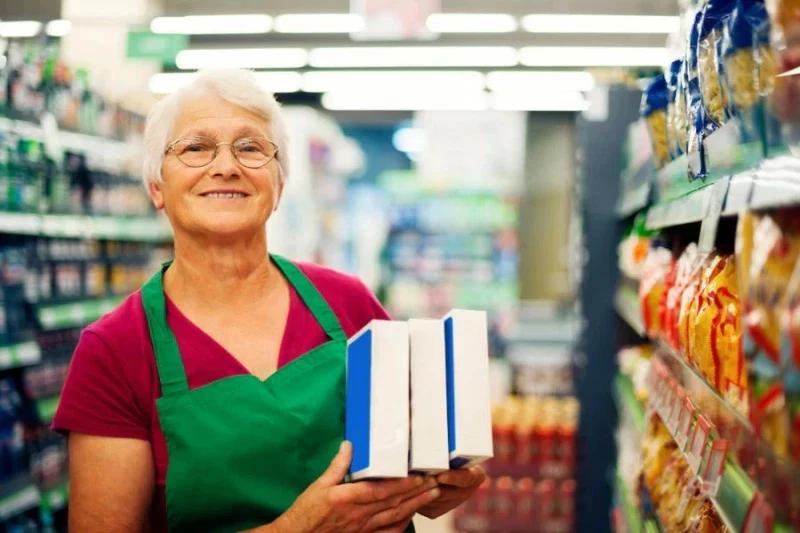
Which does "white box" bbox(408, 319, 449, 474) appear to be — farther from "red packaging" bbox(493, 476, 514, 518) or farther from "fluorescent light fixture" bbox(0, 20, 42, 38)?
"fluorescent light fixture" bbox(0, 20, 42, 38)

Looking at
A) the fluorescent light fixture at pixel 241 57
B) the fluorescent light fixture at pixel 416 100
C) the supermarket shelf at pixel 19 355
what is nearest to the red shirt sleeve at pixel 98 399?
the supermarket shelf at pixel 19 355

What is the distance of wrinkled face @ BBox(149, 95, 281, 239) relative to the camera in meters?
1.81

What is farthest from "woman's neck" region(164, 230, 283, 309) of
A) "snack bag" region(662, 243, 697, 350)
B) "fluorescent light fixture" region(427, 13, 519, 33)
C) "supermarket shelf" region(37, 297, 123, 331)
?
"fluorescent light fixture" region(427, 13, 519, 33)

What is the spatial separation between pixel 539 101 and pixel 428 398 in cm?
1242

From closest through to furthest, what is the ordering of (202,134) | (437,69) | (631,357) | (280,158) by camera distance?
1. (202,134)
2. (280,158)
3. (631,357)
4. (437,69)

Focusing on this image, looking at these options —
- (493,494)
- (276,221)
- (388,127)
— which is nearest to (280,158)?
(493,494)

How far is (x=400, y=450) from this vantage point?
1.51 m

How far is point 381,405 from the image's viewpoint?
1.54 m

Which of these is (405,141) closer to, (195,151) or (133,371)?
(195,151)

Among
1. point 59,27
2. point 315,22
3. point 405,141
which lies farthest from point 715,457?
point 405,141

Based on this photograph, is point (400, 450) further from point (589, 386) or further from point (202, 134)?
point (589, 386)

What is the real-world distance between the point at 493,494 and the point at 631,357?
167 cm

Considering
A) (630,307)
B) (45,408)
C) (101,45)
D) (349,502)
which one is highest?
(101,45)

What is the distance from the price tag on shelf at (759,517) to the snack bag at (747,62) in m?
0.44
